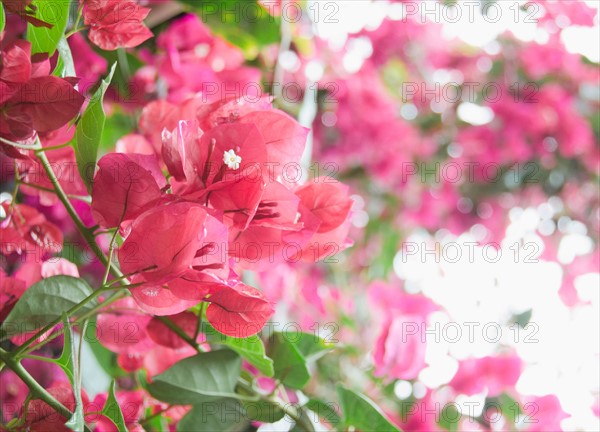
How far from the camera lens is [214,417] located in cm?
47

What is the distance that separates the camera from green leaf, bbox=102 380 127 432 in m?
0.38

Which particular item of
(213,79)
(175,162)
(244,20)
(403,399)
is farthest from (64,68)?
(403,399)

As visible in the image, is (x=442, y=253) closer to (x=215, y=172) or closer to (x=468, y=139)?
(x=468, y=139)

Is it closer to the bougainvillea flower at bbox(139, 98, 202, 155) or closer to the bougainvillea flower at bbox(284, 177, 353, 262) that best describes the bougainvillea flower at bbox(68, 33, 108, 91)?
the bougainvillea flower at bbox(139, 98, 202, 155)

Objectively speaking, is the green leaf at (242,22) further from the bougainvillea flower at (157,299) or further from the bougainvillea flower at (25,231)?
the bougainvillea flower at (157,299)

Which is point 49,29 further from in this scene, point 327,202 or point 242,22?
point 242,22

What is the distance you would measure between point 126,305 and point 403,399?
1.40ft

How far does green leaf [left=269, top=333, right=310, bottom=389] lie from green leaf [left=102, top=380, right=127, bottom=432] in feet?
0.48

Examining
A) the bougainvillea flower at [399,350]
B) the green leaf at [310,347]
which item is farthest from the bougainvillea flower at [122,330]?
the bougainvillea flower at [399,350]

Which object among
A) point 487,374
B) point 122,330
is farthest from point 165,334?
point 487,374

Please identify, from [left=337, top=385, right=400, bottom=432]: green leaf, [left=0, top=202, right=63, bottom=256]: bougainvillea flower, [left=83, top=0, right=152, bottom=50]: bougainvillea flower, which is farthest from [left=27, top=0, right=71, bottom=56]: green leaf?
[left=337, top=385, right=400, bottom=432]: green leaf

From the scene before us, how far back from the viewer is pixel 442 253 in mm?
1712

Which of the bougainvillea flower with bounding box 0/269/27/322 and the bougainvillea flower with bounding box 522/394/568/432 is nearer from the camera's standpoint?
the bougainvillea flower with bounding box 0/269/27/322

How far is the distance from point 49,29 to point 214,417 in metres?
0.29
